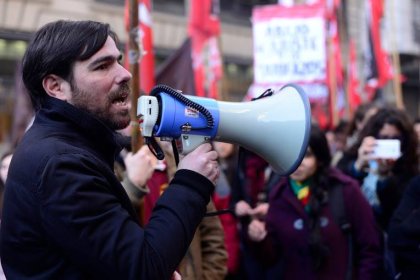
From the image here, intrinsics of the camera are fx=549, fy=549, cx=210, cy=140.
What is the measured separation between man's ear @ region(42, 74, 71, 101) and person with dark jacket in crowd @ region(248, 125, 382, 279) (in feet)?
5.74

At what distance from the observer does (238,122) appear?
159 centimetres

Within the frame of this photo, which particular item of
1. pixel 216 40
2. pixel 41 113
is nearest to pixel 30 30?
pixel 216 40

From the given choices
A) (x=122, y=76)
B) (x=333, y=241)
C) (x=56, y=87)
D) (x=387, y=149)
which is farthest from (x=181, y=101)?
(x=387, y=149)

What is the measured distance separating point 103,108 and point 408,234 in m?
1.67

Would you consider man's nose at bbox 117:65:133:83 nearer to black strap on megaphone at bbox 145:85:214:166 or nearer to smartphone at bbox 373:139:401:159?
black strap on megaphone at bbox 145:85:214:166

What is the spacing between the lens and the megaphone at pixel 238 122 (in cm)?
149

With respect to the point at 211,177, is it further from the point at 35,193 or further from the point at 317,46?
the point at 317,46

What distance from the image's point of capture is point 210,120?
1.52 m

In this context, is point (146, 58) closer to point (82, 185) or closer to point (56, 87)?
point (56, 87)

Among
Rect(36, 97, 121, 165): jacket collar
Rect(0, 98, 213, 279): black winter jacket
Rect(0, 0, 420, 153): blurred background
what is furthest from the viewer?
Rect(0, 0, 420, 153): blurred background

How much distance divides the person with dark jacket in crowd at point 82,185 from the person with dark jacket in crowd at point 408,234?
140 cm

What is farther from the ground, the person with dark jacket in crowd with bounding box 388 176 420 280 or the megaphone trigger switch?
the megaphone trigger switch

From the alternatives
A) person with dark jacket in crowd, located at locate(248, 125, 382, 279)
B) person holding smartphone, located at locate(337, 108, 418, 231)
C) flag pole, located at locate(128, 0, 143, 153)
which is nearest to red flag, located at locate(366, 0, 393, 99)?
person holding smartphone, located at locate(337, 108, 418, 231)

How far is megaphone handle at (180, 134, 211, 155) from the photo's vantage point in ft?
4.97
